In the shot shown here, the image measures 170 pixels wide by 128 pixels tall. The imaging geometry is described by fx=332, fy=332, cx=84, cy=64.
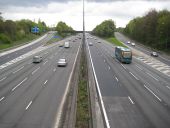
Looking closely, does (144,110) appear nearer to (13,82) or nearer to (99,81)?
(99,81)

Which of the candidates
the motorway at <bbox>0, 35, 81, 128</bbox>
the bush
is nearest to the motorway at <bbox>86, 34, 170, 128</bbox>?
the motorway at <bbox>0, 35, 81, 128</bbox>

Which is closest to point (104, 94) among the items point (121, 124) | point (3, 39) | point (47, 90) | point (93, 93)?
point (93, 93)

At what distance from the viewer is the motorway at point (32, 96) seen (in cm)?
2439

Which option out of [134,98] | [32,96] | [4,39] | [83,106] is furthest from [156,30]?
[83,106]

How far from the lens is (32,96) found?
3259cm

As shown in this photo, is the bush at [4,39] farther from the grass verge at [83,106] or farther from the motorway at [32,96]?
the grass verge at [83,106]

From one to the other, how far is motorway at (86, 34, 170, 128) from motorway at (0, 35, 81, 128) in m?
4.33

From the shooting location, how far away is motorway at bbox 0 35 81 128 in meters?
24.4

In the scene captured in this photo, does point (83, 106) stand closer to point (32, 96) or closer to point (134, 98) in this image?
point (32, 96)

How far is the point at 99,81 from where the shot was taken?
140 feet

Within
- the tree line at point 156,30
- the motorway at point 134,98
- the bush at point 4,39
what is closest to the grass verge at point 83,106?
the motorway at point 134,98

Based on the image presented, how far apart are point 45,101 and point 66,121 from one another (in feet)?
22.9

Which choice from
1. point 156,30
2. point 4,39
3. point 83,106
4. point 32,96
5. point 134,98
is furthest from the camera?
point 4,39

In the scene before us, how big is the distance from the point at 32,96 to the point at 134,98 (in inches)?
397
